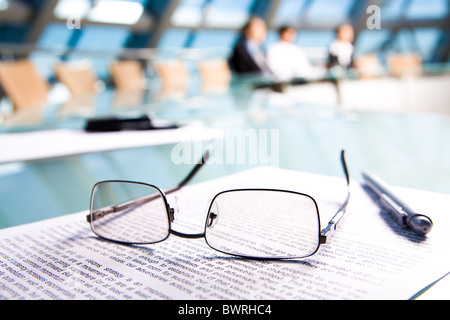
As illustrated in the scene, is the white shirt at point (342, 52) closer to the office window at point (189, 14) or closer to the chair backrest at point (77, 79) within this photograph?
the chair backrest at point (77, 79)

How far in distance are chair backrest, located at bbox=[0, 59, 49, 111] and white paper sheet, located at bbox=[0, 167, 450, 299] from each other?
1722mm

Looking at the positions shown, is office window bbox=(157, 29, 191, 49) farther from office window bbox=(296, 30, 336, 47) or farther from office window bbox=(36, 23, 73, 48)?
office window bbox=(296, 30, 336, 47)

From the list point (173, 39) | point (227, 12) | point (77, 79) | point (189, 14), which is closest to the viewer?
point (77, 79)

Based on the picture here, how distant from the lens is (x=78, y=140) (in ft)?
2.64

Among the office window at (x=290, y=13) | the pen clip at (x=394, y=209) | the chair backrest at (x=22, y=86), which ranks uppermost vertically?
the office window at (x=290, y=13)

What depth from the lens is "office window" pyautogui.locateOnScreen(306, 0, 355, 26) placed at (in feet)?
29.4

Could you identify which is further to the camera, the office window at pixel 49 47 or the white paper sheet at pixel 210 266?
the office window at pixel 49 47

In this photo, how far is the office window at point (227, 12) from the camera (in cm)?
801

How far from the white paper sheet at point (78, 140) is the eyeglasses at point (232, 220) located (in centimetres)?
33

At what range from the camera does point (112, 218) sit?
38 centimetres

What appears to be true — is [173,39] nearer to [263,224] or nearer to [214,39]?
[214,39]

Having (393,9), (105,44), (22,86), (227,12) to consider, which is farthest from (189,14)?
(22,86)

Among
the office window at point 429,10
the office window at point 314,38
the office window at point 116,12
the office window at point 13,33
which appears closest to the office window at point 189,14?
the office window at point 116,12

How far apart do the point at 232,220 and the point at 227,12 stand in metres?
8.61
